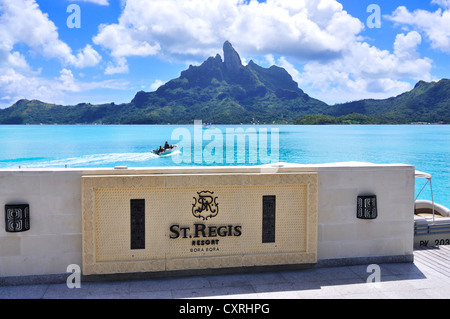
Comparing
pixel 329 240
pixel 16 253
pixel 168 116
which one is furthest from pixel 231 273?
pixel 168 116

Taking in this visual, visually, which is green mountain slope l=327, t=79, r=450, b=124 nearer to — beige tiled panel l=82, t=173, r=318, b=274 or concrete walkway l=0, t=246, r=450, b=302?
concrete walkway l=0, t=246, r=450, b=302

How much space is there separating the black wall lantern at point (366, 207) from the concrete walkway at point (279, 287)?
0.80 meters

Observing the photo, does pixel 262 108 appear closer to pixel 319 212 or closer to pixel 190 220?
pixel 319 212

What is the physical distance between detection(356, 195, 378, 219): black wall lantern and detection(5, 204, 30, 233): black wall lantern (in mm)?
4739

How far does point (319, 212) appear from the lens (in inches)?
237

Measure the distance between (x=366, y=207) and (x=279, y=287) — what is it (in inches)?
76.1

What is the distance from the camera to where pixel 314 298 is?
4.92 m

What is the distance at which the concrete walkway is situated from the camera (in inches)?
196
